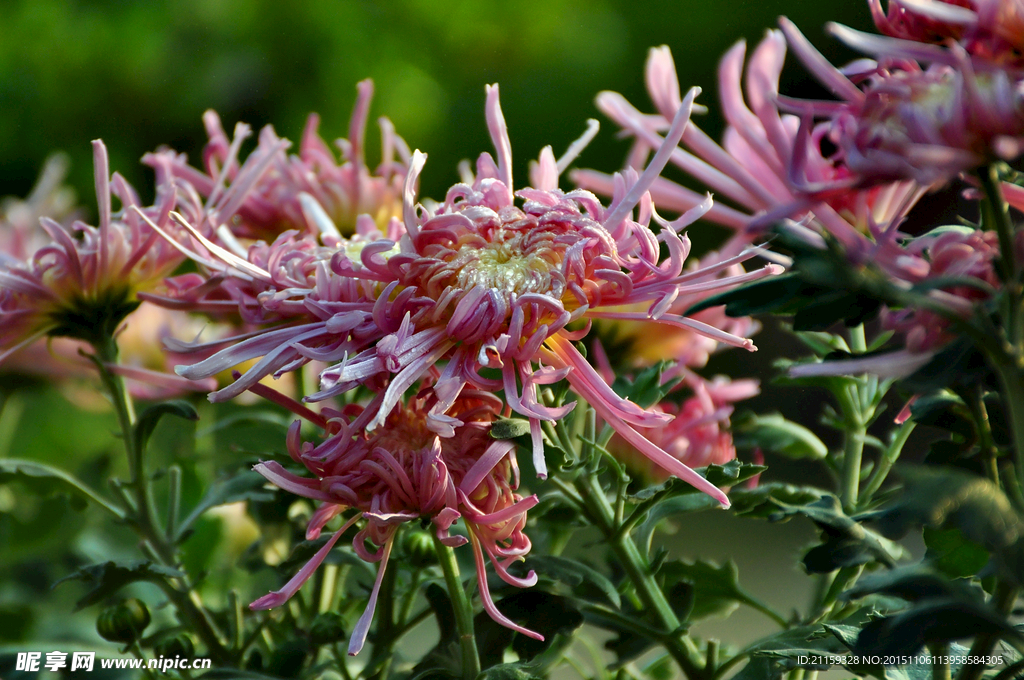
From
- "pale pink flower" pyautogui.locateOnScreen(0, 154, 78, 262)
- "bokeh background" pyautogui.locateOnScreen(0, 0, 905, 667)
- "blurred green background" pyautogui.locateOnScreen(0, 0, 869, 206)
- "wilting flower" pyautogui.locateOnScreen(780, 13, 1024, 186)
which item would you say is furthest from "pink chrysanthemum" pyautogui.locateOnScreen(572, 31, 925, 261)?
"blurred green background" pyautogui.locateOnScreen(0, 0, 869, 206)

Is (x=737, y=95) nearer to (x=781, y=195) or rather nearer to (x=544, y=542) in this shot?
(x=781, y=195)

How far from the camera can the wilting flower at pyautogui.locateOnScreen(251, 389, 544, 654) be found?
0.66 ft

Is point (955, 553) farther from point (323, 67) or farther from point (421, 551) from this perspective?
point (323, 67)

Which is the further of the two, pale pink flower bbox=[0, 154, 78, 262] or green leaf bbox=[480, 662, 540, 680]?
pale pink flower bbox=[0, 154, 78, 262]

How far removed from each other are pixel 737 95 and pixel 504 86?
6.37 ft

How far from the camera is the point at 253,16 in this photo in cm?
181

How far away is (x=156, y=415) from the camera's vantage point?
280mm

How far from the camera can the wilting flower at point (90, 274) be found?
265 millimetres

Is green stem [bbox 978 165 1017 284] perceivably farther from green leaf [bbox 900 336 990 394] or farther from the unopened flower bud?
the unopened flower bud

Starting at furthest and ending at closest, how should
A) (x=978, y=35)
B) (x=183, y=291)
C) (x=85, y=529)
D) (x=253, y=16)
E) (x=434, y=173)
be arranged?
(x=434, y=173), (x=253, y=16), (x=85, y=529), (x=183, y=291), (x=978, y=35)

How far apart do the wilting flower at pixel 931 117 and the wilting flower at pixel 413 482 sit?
10cm

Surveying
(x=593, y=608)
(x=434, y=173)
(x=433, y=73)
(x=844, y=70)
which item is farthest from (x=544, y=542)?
(x=433, y=73)

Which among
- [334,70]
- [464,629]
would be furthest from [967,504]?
[334,70]

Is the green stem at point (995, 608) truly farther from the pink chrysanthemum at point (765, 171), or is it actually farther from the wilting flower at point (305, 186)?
the wilting flower at point (305, 186)
